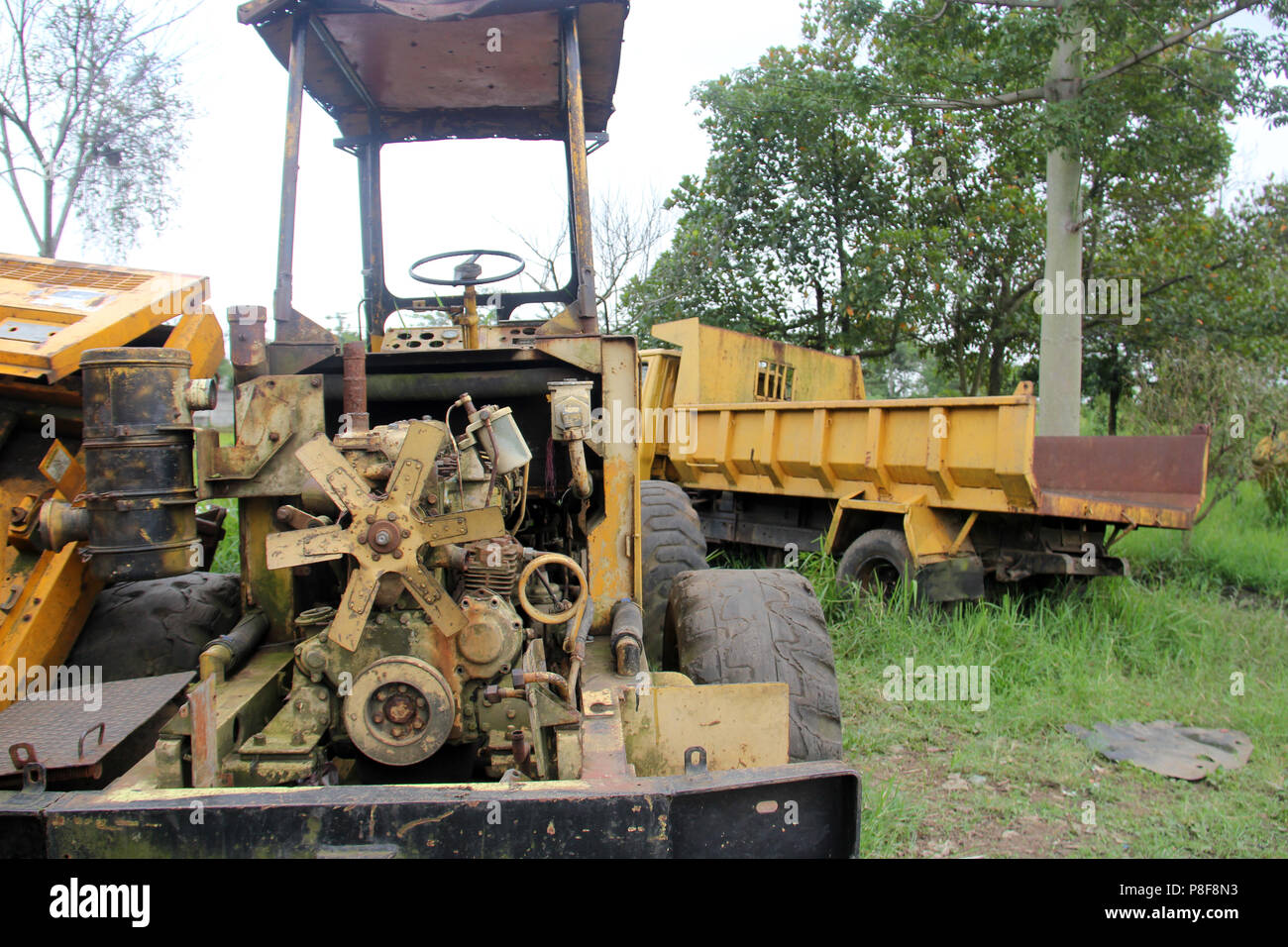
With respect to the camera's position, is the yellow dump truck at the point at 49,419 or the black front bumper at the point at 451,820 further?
the yellow dump truck at the point at 49,419

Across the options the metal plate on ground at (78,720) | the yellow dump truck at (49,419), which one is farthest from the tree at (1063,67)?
the metal plate on ground at (78,720)

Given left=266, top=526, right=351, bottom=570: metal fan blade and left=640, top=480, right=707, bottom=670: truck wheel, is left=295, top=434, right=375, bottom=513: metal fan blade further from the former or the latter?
left=640, top=480, right=707, bottom=670: truck wheel

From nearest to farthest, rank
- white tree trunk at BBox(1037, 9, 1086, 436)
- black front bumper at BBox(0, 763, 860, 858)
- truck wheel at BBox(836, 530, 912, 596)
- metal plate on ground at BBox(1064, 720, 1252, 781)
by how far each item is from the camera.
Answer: black front bumper at BBox(0, 763, 860, 858) → metal plate on ground at BBox(1064, 720, 1252, 781) → truck wheel at BBox(836, 530, 912, 596) → white tree trunk at BBox(1037, 9, 1086, 436)

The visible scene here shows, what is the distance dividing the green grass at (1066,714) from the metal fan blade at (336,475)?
2268 millimetres

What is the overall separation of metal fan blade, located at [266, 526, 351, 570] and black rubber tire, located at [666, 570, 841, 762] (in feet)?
4.37

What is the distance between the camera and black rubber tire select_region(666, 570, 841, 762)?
3.16 metres

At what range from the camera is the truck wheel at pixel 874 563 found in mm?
6773

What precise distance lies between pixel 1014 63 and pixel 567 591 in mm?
10716

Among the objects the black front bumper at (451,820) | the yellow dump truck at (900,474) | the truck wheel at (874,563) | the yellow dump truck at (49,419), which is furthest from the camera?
the truck wheel at (874,563)


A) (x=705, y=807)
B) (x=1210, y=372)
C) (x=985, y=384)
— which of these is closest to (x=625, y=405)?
(x=705, y=807)

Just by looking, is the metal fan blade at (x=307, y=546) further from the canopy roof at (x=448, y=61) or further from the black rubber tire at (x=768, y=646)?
the canopy roof at (x=448, y=61)

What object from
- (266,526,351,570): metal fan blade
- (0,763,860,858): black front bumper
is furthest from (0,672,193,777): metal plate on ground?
(266,526,351,570): metal fan blade

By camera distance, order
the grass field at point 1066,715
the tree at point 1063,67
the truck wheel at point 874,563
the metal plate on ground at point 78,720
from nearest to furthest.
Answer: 1. the metal plate on ground at point 78,720
2. the grass field at point 1066,715
3. the truck wheel at point 874,563
4. the tree at point 1063,67

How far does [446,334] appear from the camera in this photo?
3359 millimetres
